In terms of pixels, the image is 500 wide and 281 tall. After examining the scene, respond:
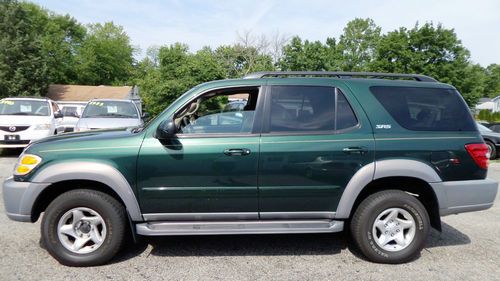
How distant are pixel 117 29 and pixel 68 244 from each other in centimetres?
6965

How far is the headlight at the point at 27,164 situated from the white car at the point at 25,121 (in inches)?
296

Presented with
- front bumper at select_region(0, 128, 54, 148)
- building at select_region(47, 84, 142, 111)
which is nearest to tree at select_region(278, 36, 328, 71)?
building at select_region(47, 84, 142, 111)

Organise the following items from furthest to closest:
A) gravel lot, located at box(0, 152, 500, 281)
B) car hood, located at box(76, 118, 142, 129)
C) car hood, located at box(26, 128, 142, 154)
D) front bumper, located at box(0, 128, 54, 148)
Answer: front bumper, located at box(0, 128, 54, 148) → car hood, located at box(76, 118, 142, 129) → car hood, located at box(26, 128, 142, 154) → gravel lot, located at box(0, 152, 500, 281)

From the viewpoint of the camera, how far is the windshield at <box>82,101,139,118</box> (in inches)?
412

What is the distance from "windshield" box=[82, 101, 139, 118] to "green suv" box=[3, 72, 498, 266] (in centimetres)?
696

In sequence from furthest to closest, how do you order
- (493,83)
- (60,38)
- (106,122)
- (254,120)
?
(493,83), (60,38), (106,122), (254,120)

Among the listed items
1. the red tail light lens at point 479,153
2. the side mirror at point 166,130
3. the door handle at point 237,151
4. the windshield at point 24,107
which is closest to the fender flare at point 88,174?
the side mirror at point 166,130

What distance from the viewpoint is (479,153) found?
375 cm

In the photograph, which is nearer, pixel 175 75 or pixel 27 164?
→ pixel 27 164

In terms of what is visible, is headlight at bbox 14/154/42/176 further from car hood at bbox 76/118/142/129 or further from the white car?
the white car

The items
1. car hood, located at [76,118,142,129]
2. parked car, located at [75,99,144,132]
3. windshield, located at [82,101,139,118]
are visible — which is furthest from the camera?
windshield, located at [82,101,139,118]

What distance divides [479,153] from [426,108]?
28.1 inches

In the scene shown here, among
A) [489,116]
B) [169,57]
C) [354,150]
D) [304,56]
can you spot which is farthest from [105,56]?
[354,150]

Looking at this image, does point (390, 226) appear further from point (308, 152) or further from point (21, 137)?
point (21, 137)
